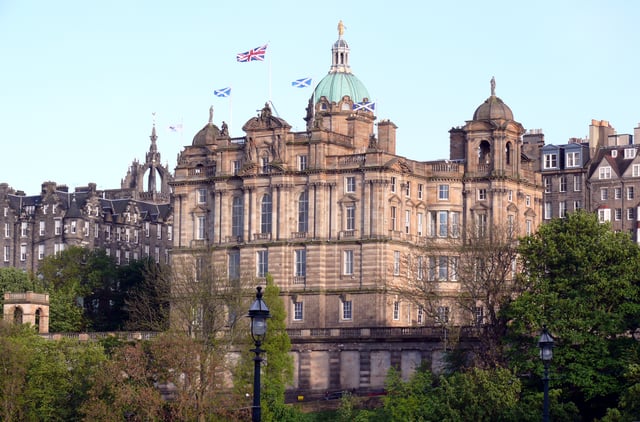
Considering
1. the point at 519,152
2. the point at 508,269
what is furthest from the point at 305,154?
the point at 508,269

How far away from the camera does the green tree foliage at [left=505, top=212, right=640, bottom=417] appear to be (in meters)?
105

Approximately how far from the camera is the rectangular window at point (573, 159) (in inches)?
6737

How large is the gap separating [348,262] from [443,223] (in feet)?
33.5

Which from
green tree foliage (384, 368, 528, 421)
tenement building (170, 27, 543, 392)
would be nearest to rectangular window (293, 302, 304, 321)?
tenement building (170, 27, 543, 392)

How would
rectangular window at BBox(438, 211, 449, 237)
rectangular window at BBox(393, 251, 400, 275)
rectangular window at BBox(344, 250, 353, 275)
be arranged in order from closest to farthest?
rectangular window at BBox(393, 251, 400, 275)
rectangular window at BBox(344, 250, 353, 275)
rectangular window at BBox(438, 211, 449, 237)

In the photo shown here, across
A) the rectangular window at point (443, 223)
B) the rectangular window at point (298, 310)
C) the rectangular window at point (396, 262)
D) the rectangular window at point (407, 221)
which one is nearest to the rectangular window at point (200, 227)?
the rectangular window at point (298, 310)

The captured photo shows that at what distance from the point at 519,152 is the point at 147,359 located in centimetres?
4349

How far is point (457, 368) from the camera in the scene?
386 ft

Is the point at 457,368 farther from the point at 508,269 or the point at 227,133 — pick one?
the point at 227,133

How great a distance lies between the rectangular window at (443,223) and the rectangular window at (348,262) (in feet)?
29.8

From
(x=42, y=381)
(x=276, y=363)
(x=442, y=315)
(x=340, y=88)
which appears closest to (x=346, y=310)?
(x=442, y=315)

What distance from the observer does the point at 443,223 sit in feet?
483

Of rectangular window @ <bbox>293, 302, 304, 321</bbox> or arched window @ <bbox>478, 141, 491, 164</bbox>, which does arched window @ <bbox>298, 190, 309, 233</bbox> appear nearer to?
rectangular window @ <bbox>293, 302, 304, 321</bbox>

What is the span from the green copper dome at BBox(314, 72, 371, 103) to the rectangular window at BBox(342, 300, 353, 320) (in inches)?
856
